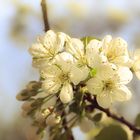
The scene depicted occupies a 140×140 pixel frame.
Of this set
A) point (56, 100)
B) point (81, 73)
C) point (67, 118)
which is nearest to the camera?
point (81, 73)

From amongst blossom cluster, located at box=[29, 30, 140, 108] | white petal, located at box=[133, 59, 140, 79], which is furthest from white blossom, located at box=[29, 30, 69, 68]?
white petal, located at box=[133, 59, 140, 79]

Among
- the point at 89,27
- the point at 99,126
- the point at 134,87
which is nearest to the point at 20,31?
the point at 89,27

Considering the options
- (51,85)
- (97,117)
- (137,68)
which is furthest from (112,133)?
(51,85)

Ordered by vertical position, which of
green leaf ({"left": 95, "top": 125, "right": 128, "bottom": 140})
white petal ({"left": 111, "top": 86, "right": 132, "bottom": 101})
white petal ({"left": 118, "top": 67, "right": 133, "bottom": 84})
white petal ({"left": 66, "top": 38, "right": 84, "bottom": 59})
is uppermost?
white petal ({"left": 66, "top": 38, "right": 84, "bottom": 59})

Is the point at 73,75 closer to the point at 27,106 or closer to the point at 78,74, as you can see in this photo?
the point at 78,74

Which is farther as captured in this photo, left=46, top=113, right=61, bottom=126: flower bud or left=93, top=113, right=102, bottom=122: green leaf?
left=93, top=113, right=102, bottom=122: green leaf

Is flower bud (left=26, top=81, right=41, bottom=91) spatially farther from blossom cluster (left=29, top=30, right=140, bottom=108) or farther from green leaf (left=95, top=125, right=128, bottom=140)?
green leaf (left=95, top=125, right=128, bottom=140)

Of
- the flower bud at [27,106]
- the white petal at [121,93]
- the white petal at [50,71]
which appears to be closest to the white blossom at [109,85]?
the white petal at [121,93]

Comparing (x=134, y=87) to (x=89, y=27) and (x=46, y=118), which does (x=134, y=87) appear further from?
(x=46, y=118)
